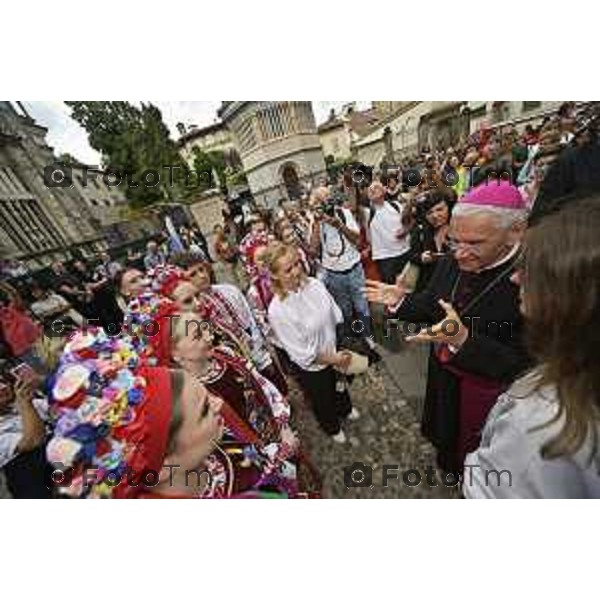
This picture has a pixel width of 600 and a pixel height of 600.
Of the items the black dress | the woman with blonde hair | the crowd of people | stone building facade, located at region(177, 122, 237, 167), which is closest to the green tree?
stone building facade, located at region(177, 122, 237, 167)

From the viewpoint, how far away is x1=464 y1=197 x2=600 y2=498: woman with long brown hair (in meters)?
0.50

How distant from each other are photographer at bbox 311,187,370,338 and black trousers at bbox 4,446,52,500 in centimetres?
129

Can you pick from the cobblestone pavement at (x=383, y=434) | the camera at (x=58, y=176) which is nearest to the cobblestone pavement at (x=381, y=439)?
the cobblestone pavement at (x=383, y=434)

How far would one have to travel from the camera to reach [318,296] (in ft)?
4.33

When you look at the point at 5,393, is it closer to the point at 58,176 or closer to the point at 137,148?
the point at 58,176

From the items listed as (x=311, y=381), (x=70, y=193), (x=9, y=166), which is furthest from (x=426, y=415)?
(x=9, y=166)

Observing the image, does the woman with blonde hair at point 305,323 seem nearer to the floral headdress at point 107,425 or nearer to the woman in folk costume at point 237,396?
the woman in folk costume at point 237,396

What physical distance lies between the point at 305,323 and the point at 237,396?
0.37 metres

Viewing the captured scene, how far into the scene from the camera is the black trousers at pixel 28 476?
2.73 feet

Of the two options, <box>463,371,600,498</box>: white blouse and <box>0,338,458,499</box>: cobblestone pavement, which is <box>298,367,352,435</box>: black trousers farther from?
<box>463,371,600,498</box>: white blouse

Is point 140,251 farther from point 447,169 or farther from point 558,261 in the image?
point 447,169

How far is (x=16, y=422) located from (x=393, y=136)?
5.01 ft

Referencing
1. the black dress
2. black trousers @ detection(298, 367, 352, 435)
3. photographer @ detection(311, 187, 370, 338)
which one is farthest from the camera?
photographer @ detection(311, 187, 370, 338)

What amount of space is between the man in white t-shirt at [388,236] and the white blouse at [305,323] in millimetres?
640
